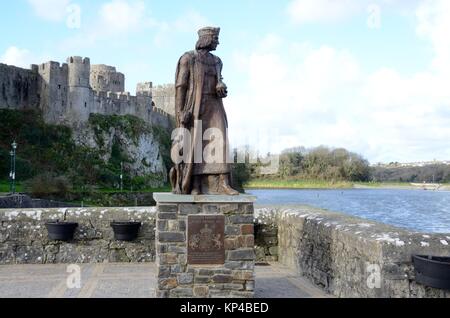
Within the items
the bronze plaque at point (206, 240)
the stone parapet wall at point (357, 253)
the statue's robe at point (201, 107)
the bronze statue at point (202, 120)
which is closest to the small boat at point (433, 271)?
the stone parapet wall at point (357, 253)

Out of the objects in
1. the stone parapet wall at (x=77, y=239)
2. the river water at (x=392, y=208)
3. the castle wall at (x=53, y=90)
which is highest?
the castle wall at (x=53, y=90)

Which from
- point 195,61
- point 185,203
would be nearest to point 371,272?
point 185,203

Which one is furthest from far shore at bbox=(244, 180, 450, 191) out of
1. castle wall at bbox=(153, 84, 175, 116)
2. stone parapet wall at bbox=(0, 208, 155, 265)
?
stone parapet wall at bbox=(0, 208, 155, 265)

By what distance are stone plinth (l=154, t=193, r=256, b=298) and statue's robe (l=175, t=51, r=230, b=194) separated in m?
0.44

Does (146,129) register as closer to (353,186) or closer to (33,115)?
(33,115)

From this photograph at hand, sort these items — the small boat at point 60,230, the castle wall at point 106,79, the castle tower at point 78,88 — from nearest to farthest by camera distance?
the small boat at point 60,230 → the castle tower at point 78,88 → the castle wall at point 106,79

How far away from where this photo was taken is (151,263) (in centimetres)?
998

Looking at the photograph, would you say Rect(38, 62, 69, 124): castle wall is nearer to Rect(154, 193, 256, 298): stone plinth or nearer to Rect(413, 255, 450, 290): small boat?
Rect(154, 193, 256, 298): stone plinth

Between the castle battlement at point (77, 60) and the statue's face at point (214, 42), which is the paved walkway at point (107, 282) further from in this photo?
the castle battlement at point (77, 60)

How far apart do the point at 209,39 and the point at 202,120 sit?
1155mm

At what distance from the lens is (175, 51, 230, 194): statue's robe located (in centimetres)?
709

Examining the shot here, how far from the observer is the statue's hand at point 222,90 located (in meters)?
7.14
